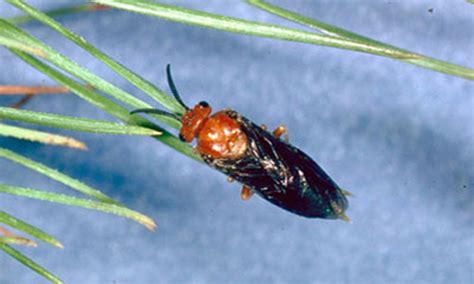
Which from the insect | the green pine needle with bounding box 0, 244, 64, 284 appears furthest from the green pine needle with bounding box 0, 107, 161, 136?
the insect

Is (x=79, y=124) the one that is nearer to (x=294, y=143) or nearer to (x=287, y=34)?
(x=287, y=34)

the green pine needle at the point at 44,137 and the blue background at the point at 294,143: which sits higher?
the blue background at the point at 294,143

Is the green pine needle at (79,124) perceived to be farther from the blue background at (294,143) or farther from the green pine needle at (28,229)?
the blue background at (294,143)

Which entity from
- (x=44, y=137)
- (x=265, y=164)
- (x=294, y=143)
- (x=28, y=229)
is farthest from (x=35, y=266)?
(x=294, y=143)

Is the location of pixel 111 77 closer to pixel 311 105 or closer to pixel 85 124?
pixel 311 105

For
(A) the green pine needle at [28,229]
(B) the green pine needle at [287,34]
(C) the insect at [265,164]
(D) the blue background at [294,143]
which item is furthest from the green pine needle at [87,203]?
(D) the blue background at [294,143]

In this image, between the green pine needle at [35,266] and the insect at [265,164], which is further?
the insect at [265,164]

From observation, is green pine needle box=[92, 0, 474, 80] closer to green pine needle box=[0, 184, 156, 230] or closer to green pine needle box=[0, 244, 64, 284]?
green pine needle box=[0, 184, 156, 230]
